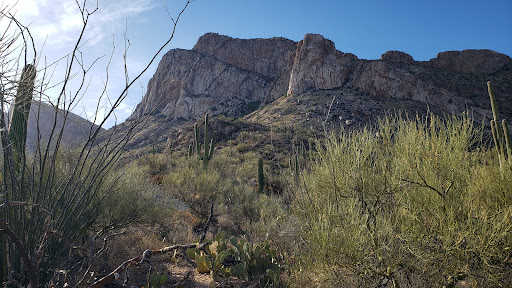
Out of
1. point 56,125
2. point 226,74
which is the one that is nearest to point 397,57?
point 226,74

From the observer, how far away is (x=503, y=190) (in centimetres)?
423

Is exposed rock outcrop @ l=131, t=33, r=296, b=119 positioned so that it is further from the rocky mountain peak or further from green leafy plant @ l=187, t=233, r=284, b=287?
green leafy plant @ l=187, t=233, r=284, b=287

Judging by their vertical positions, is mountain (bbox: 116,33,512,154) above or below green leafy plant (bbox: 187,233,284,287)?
above

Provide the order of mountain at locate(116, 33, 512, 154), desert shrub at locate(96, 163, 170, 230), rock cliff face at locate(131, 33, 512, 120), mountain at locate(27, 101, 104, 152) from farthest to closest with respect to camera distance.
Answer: rock cliff face at locate(131, 33, 512, 120), mountain at locate(116, 33, 512, 154), desert shrub at locate(96, 163, 170, 230), mountain at locate(27, 101, 104, 152)

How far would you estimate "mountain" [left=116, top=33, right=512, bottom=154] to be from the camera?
128ft

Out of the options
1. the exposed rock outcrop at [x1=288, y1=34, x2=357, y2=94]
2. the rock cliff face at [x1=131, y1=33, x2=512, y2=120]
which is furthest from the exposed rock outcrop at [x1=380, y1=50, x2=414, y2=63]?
the exposed rock outcrop at [x1=288, y1=34, x2=357, y2=94]

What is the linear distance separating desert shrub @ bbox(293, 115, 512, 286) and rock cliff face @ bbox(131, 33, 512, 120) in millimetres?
19297

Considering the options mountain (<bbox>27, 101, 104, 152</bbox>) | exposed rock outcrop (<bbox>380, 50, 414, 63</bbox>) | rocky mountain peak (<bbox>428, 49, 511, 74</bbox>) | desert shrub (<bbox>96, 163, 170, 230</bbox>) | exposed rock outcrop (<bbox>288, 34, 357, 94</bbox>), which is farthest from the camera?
exposed rock outcrop (<bbox>380, 50, 414, 63</bbox>)

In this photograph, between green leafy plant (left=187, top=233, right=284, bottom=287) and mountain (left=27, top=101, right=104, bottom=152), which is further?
green leafy plant (left=187, top=233, right=284, bottom=287)

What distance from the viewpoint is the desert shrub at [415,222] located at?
141 inches

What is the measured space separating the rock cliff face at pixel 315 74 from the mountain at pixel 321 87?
140 millimetres

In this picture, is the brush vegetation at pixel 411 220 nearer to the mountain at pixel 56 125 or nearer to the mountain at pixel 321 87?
the mountain at pixel 56 125

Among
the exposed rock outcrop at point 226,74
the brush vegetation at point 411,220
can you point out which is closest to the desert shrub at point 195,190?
the brush vegetation at point 411,220

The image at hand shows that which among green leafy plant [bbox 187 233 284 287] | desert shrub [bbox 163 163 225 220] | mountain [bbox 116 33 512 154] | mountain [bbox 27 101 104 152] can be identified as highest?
mountain [bbox 116 33 512 154]
